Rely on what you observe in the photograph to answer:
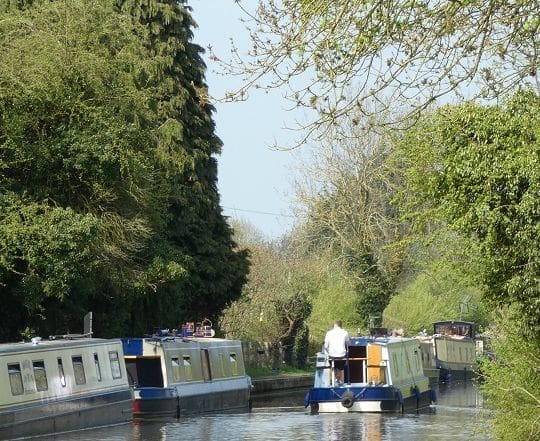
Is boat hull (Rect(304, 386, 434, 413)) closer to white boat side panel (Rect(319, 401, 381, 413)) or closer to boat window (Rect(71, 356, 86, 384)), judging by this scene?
white boat side panel (Rect(319, 401, 381, 413))

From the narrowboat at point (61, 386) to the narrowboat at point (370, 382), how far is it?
207 inches

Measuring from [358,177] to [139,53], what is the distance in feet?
56.0

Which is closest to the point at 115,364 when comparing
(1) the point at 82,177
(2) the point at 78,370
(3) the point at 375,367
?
(2) the point at 78,370

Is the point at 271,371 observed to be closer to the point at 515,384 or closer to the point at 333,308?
the point at 333,308

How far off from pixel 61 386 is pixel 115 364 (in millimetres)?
3034

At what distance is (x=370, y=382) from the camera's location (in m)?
32.5

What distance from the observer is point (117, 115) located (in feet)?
109

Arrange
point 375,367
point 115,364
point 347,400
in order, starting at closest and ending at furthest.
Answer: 1. point 115,364
2. point 347,400
3. point 375,367

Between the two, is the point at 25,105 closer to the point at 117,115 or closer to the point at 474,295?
the point at 117,115

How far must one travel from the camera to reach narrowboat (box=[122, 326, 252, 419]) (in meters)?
30.7

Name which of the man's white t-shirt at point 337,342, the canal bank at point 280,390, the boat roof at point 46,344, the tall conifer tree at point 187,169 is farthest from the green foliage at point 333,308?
the boat roof at point 46,344

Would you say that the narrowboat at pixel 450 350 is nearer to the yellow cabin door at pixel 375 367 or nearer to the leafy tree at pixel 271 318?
the leafy tree at pixel 271 318

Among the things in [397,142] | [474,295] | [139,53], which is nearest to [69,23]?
[139,53]

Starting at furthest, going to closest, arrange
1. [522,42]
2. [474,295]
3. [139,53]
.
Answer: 1. [474,295]
2. [139,53]
3. [522,42]
